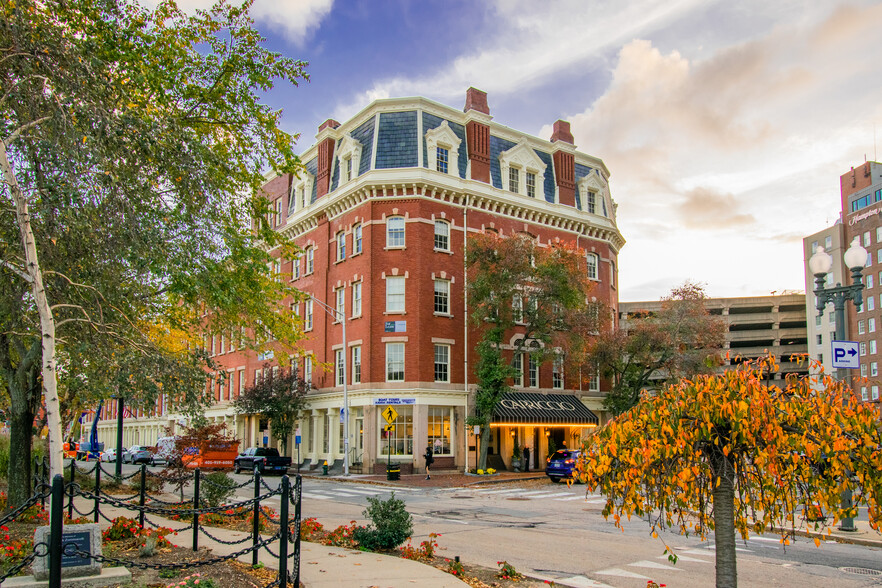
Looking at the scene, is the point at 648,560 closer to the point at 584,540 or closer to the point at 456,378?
the point at 584,540

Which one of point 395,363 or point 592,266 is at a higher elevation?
point 592,266

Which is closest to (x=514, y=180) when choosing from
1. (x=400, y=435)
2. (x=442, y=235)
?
(x=442, y=235)

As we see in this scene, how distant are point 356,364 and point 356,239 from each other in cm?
695

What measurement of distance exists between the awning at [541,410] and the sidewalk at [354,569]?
1039 inches

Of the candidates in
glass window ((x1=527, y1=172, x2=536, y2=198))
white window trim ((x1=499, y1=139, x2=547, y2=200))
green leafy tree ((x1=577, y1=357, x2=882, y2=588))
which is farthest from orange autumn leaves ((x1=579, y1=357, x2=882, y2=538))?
glass window ((x1=527, y1=172, x2=536, y2=198))

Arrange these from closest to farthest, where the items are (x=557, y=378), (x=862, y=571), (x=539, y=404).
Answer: (x=862, y=571), (x=539, y=404), (x=557, y=378)

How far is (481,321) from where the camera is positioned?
125 ft

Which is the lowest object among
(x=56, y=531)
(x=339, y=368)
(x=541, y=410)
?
(x=541, y=410)

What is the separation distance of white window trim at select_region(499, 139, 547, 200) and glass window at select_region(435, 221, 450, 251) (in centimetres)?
511

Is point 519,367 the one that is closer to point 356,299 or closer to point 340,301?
point 356,299

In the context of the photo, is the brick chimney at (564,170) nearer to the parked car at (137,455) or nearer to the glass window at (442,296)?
the glass window at (442,296)

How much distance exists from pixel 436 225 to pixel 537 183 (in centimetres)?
839

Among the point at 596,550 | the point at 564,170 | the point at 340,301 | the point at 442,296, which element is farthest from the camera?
the point at 564,170

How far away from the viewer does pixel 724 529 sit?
6.86 m
